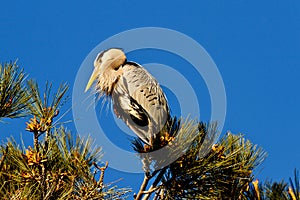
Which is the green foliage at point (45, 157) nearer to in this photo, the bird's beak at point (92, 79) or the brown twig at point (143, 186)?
the brown twig at point (143, 186)

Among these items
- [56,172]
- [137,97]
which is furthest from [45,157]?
[137,97]

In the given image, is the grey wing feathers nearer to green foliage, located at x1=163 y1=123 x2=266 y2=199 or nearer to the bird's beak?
the bird's beak

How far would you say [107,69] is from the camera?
475cm

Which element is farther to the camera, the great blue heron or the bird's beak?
the bird's beak

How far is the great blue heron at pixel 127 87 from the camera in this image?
4.27 metres

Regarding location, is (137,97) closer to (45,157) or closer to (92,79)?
(92,79)

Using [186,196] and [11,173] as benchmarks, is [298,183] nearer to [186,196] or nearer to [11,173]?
[186,196]

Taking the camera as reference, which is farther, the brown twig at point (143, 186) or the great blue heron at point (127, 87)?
the great blue heron at point (127, 87)

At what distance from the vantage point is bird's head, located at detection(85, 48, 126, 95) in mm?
4480

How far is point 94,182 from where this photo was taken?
2.55m

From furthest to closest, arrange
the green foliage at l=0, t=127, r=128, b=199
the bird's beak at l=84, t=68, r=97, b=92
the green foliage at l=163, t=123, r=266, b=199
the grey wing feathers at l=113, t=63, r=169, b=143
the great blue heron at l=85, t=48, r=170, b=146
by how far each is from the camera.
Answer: the bird's beak at l=84, t=68, r=97, b=92 < the great blue heron at l=85, t=48, r=170, b=146 < the grey wing feathers at l=113, t=63, r=169, b=143 < the green foliage at l=163, t=123, r=266, b=199 < the green foliage at l=0, t=127, r=128, b=199

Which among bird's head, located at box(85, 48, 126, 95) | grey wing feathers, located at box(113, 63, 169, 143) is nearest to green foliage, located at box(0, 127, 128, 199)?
grey wing feathers, located at box(113, 63, 169, 143)

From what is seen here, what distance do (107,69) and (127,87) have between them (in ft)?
0.64

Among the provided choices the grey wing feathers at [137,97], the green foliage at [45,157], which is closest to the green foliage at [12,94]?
the green foliage at [45,157]
